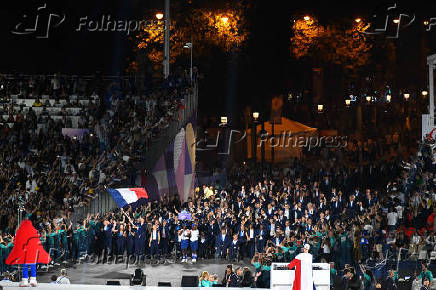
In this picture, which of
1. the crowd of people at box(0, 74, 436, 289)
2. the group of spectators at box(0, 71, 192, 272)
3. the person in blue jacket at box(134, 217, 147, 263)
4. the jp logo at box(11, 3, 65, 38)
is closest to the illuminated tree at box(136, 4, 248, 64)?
the jp logo at box(11, 3, 65, 38)

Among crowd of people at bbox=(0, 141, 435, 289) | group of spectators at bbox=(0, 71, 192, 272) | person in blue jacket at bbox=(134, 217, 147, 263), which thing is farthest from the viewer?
group of spectators at bbox=(0, 71, 192, 272)

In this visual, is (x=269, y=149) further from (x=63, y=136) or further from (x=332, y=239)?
(x=332, y=239)

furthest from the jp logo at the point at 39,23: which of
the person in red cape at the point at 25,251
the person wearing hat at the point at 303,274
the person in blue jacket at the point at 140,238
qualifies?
the person wearing hat at the point at 303,274

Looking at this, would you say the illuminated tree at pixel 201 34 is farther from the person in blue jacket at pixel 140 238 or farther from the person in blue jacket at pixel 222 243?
the person in blue jacket at pixel 140 238

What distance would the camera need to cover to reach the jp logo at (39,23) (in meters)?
44.3

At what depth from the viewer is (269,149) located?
151 ft

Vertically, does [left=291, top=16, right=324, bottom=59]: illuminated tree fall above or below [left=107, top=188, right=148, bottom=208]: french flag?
above

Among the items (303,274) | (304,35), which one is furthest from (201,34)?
(303,274)

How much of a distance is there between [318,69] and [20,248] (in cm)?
3610

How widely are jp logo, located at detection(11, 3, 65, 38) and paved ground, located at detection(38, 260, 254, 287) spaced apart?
22.5 m

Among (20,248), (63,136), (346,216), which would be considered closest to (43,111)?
(63,136)

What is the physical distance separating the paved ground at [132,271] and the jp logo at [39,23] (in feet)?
73.7

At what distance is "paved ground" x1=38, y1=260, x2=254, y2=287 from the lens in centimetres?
2244

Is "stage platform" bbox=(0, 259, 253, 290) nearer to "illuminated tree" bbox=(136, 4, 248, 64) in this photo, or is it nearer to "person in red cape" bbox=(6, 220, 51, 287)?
"person in red cape" bbox=(6, 220, 51, 287)
